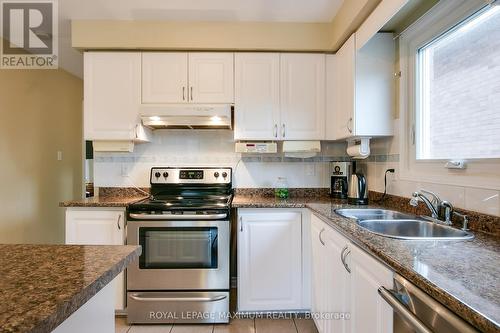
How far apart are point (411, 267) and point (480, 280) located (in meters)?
0.16

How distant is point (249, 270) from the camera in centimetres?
211

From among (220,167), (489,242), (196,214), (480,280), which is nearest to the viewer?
(480,280)

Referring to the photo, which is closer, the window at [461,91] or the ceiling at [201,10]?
the window at [461,91]

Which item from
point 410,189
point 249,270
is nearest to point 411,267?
point 410,189

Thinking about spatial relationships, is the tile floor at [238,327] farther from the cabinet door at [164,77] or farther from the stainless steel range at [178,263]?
the cabinet door at [164,77]

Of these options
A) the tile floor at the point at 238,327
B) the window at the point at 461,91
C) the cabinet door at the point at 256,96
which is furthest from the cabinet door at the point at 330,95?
the tile floor at the point at 238,327

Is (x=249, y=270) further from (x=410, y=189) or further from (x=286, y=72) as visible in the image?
(x=286, y=72)

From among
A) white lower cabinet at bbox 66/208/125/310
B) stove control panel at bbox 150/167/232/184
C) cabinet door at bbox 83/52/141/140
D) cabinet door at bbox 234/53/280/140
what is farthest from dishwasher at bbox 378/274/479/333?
cabinet door at bbox 83/52/141/140

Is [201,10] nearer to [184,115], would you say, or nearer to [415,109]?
[184,115]

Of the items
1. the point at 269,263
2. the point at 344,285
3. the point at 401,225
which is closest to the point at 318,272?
the point at 269,263

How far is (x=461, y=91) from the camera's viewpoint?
1.47 m

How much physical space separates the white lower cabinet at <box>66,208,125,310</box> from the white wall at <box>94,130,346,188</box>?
1.75ft

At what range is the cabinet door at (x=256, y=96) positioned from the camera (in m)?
2.36

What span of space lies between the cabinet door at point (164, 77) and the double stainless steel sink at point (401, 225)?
1.60 meters
